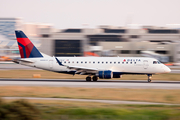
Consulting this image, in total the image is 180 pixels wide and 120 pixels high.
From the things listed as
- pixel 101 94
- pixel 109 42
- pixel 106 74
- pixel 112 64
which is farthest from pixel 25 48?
pixel 109 42

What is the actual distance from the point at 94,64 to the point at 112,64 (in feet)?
8.58

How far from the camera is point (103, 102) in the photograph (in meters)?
19.9

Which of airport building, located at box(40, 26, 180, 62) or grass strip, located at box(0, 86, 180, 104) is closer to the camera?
grass strip, located at box(0, 86, 180, 104)

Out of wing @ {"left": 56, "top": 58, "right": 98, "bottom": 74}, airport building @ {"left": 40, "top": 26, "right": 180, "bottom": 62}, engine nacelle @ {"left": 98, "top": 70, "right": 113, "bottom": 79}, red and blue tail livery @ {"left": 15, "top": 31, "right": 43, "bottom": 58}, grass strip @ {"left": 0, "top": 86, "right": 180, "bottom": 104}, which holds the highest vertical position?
airport building @ {"left": 40, "top": 26, "right": 180, "bottom": 62}

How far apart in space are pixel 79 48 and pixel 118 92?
10825cm

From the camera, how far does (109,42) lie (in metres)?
107

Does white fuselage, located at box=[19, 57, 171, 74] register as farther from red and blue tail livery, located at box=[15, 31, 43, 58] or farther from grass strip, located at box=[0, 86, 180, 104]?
grass strip, located at box=[0, 86, 180, 104]

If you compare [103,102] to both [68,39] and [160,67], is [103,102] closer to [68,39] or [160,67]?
[160,67]

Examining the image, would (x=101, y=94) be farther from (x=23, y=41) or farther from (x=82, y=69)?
(x=23, y=41)

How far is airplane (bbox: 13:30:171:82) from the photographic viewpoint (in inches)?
1373

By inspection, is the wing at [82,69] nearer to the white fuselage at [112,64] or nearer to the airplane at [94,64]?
the airplane at [94,64]

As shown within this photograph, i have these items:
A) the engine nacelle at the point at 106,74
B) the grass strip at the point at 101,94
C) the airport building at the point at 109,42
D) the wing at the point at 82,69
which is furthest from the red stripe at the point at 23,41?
the airport building at the point at 109,42

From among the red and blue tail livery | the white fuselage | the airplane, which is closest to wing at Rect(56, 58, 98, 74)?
the airplane

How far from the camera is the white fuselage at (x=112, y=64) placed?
115 ft
